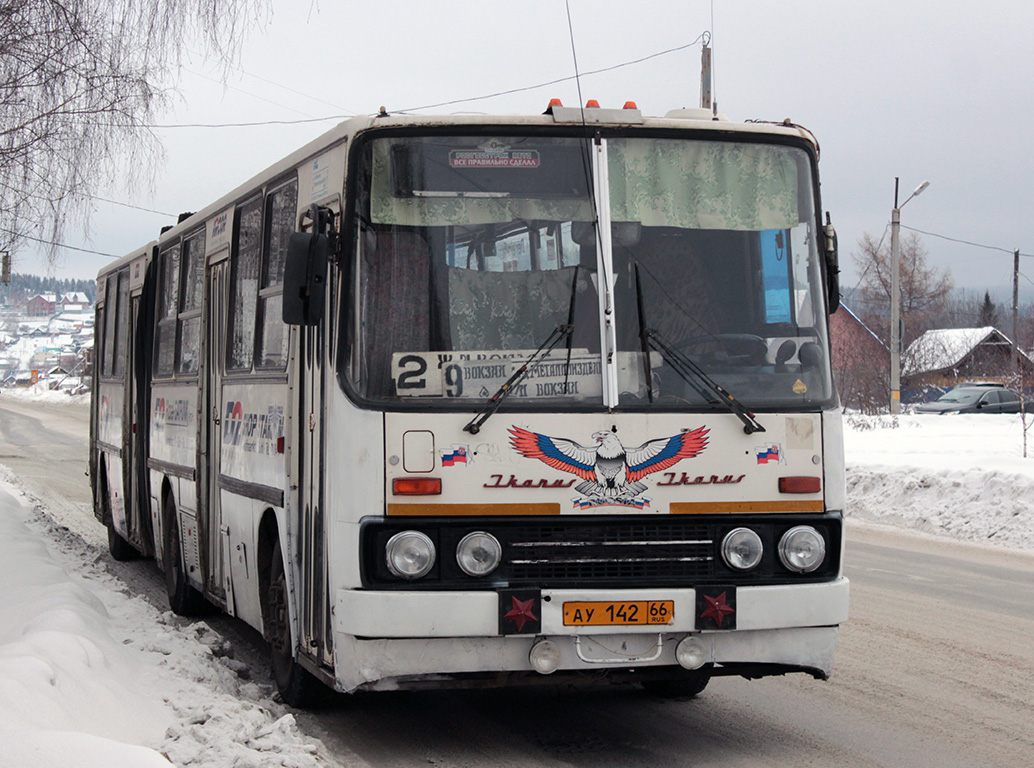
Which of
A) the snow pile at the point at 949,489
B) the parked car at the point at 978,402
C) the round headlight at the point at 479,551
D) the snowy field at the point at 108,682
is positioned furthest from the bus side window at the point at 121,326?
the parked car at the point at 978,402

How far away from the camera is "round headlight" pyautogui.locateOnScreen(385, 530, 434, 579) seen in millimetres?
5871

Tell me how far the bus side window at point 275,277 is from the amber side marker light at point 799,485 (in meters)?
2.75

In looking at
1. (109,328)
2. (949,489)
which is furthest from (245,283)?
(949,489)

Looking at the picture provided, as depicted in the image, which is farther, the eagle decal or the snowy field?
the eagle decal

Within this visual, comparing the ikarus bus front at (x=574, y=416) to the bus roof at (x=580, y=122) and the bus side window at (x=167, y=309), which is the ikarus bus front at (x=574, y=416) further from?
the bus side window at (x=167, y=309)

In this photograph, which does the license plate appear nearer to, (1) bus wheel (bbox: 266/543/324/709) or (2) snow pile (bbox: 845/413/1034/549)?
(1) bus wheel (bbox: 266/543/324/709)

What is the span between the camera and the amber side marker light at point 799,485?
240 inches

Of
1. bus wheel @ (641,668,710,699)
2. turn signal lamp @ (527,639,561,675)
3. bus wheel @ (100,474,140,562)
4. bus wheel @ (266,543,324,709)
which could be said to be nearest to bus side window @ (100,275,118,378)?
bus wheel @ (100,474,140,562)

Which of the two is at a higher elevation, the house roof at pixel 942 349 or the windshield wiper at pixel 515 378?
the house roof at pixel 942 349

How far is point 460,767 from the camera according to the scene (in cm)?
606

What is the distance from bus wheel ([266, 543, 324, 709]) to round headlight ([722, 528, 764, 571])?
234 centimetres

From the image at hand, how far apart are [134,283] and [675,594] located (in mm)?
8756

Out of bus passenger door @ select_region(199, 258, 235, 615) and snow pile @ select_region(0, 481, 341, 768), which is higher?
bus passenger door @ select_region(199, 258, 235, 615)

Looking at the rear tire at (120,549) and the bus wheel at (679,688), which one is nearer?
the bus wheel at (679,688)
